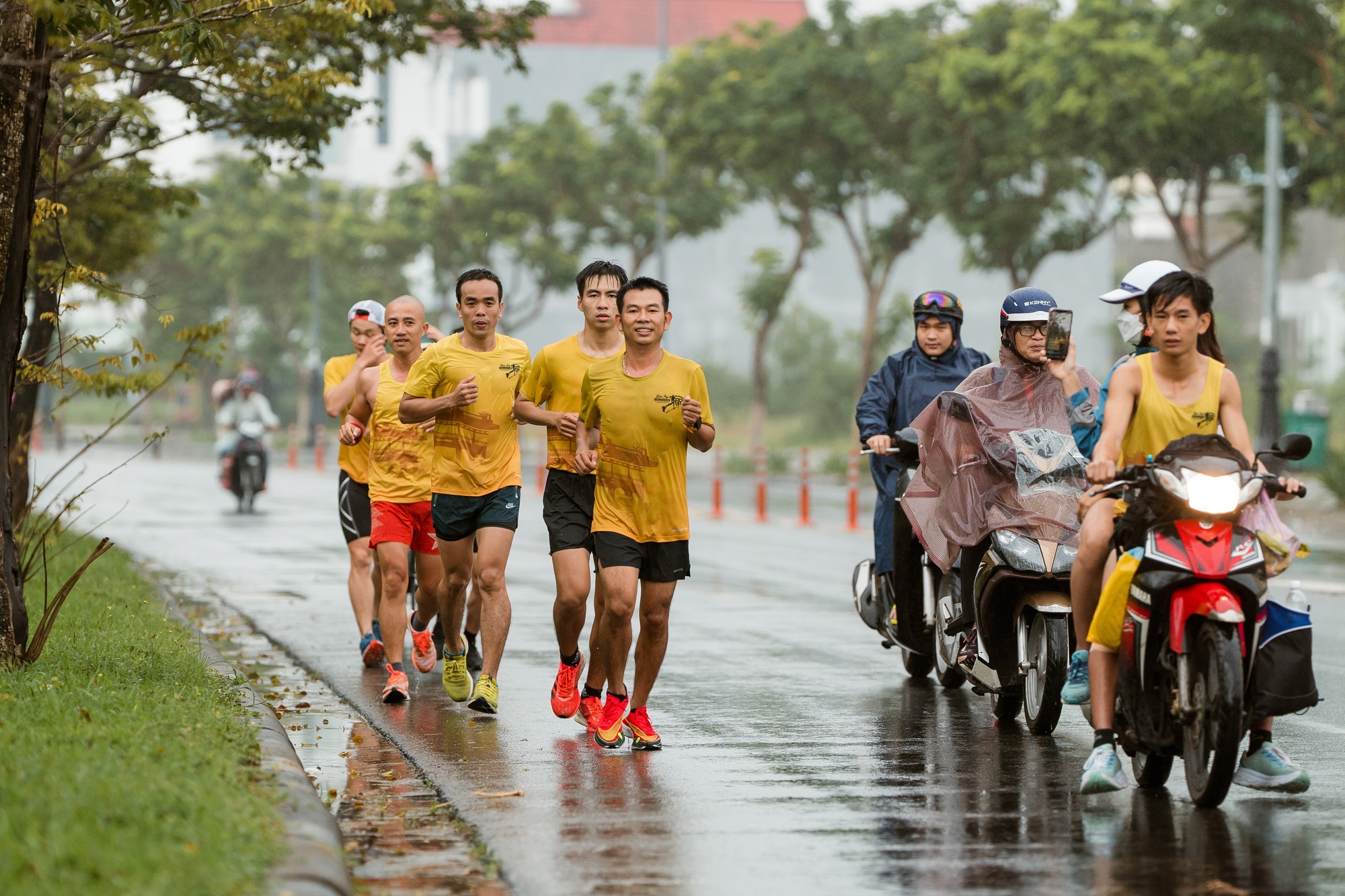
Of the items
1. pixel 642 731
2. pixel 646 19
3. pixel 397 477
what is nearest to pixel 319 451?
pixel 397 477

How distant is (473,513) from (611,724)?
4.72 ft

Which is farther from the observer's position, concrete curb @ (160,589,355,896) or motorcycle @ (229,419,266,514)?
motorcycle @ (229,419,266,514)

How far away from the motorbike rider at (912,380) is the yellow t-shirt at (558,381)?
81.6 inches

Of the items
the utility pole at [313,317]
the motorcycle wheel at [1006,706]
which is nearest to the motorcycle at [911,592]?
the motorcycle wheel at [1006,706]

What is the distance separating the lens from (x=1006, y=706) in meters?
8.72

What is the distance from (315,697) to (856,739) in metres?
2.86

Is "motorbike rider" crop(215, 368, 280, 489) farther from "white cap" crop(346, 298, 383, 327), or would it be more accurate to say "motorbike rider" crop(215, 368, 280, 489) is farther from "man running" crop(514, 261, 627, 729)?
"man running" crop(514, 261, 627, 729)

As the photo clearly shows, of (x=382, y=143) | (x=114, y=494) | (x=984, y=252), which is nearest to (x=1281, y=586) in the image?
(x=114, y=494)

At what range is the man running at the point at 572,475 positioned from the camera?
26.9 feet

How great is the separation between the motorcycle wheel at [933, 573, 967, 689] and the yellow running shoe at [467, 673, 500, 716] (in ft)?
7.02

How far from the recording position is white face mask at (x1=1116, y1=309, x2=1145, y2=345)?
785 cm

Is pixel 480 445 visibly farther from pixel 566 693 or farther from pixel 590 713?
pixel 590 713

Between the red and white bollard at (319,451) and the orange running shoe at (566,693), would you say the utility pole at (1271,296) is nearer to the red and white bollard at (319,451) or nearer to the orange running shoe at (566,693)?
the red and white bollard at (319,451)

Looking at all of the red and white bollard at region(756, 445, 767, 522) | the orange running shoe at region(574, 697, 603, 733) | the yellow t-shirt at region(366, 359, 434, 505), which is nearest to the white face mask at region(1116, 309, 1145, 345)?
the orange running shoe at region(574, 697, 603, 733)
